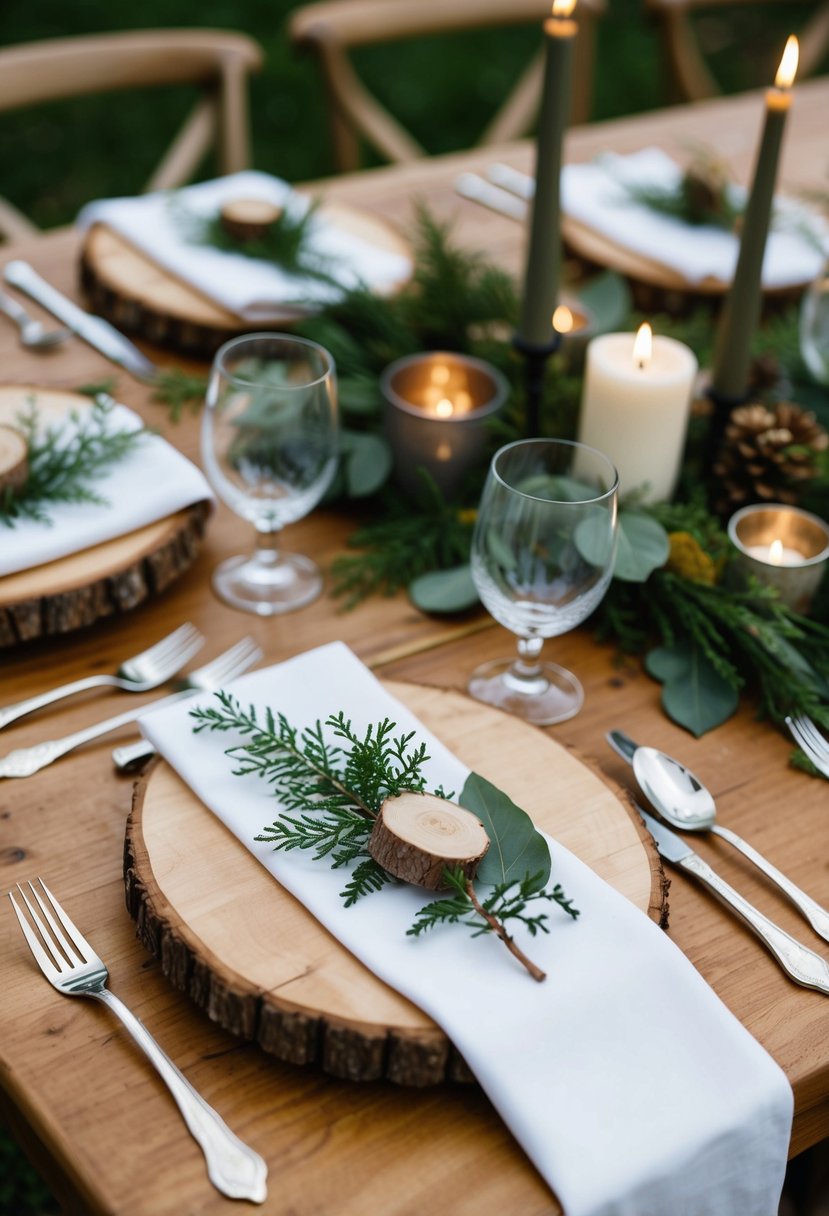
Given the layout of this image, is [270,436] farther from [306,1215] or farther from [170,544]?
[306,1215]

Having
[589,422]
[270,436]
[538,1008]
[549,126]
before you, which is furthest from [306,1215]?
[549,126]

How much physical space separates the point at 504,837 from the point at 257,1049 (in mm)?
190

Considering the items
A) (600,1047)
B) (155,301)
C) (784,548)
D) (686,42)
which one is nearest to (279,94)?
(686,42)

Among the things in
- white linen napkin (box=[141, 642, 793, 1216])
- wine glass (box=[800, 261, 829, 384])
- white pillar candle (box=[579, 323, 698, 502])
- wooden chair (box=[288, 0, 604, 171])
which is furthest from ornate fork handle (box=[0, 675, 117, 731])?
wooden chair (box=[288, 0, 604, 171])

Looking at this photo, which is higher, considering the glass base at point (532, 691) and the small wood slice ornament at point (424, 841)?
the small wood slice ornament at point (424, 841)

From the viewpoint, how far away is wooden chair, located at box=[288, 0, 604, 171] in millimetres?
2227

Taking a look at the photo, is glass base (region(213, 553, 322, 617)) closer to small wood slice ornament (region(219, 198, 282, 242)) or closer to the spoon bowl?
the spoon bowl

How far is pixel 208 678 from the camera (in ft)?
3.36

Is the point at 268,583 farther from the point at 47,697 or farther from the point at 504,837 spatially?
the point at 504,837

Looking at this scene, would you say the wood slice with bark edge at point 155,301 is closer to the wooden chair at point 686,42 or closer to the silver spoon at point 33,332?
the silver spoon at point 33,332

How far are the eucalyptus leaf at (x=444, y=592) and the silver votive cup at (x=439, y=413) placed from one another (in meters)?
0.12

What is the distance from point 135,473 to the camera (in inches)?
44.8

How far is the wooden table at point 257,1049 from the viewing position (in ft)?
2.22

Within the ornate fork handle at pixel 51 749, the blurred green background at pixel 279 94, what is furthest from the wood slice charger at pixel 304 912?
the blurred green background at pixel 279 94
